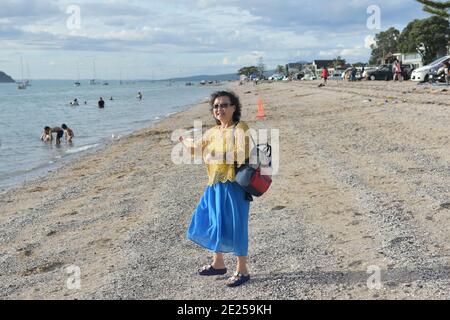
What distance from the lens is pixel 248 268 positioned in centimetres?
514

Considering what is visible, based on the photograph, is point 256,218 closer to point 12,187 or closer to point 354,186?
point 354,186

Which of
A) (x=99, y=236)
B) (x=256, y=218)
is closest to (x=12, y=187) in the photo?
(x=99, y=236)

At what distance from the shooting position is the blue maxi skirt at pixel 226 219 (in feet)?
15.1

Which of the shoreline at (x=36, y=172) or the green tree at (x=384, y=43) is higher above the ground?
the green tree at (x=384, y=43)

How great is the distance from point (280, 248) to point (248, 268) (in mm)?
629

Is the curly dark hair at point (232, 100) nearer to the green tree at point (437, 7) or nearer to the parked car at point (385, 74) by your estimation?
the green tree at point (437, 7)

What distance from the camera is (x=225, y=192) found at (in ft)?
15.2

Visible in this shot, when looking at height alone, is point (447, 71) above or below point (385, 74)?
below

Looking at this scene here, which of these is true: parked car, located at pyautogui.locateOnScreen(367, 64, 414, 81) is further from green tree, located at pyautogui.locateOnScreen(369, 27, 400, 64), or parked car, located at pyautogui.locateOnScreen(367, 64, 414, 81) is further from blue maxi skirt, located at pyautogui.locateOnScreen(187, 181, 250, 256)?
green tree, located at pyautogui.locateOnScreen(369, 27, 400, 64)

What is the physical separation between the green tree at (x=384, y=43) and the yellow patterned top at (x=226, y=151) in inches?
5456

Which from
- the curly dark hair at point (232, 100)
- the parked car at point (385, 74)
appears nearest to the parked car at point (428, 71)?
the parked car at point (385, 74)

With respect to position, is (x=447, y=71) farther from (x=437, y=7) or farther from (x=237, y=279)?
(x=237, y=279)

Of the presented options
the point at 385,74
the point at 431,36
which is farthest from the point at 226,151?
the point at 431,36

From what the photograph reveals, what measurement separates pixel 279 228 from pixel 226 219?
1.83 metres
